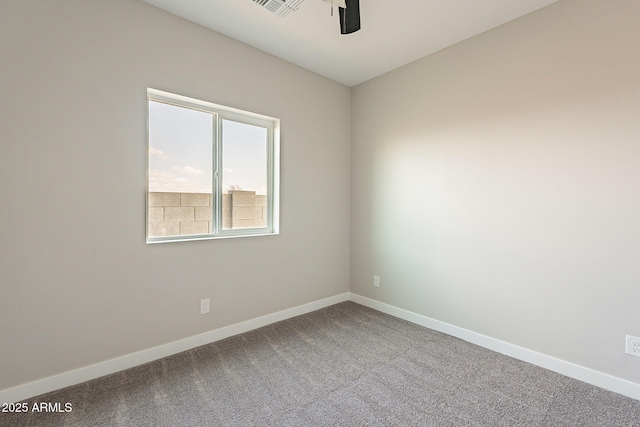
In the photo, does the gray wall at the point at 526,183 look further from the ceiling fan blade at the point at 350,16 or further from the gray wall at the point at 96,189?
the gray wall at the point at 96,189

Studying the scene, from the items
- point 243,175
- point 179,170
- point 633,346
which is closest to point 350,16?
point 243,175

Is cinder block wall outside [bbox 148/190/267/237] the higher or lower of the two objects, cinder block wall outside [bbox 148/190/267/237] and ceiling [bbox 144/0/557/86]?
the lower

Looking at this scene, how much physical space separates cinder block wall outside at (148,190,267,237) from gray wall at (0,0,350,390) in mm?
167

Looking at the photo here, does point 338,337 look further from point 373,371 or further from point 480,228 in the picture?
point 480,228

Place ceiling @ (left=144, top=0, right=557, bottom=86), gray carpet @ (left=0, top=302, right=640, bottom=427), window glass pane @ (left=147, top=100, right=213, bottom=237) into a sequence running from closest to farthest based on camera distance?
gray carpet @ (left=0, top=302, right=640, bottom=427) < ceiling @ (left=144, top=0, right=557, bottom=86) < window glass pane @ (left=147, top=100, right=213, bottom=237)

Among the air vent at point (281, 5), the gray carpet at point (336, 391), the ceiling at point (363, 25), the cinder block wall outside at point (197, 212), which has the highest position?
the ceiling at point (363, 25)

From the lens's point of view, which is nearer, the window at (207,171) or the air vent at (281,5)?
the air vent at (281,5)

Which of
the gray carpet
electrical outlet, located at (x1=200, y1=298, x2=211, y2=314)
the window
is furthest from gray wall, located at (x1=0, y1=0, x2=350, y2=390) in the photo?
the gray carpet

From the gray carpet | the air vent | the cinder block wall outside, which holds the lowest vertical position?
the gray carpet

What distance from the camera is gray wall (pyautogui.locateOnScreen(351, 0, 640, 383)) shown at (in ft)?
6.21

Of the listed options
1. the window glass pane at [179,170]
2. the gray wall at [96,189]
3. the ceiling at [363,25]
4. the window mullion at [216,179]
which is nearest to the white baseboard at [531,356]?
the gray wall at [96,189]

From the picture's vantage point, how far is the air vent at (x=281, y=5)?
2.04 metres

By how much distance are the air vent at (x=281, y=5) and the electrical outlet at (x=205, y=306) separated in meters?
2.40

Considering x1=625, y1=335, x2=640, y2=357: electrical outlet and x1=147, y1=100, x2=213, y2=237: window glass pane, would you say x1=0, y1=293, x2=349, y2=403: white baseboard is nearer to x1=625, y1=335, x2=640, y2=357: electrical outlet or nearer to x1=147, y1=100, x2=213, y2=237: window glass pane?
x1=147, y1=100, x2=213, y2=237: window glass pane
